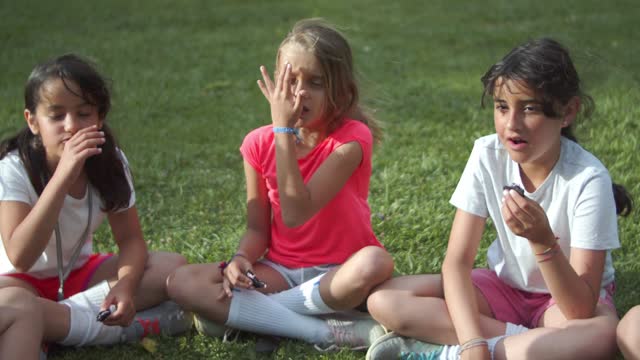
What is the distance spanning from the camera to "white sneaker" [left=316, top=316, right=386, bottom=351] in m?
3.17

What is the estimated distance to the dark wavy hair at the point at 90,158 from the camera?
10.5 feet

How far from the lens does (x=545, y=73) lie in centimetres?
286

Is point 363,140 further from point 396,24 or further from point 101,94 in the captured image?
point 396,24

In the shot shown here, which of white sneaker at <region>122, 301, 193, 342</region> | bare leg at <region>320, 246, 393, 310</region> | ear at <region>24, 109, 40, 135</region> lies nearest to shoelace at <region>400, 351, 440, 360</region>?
bare leg at <region>320, 246, 393, 310</region>

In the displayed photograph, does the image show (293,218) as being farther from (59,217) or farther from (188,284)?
(59,217)

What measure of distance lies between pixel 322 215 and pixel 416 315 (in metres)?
0.58

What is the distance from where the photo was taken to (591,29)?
8133 mm

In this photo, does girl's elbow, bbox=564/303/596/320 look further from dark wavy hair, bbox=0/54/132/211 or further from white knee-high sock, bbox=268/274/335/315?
dark wavy hair, bbox=0/54/132/211

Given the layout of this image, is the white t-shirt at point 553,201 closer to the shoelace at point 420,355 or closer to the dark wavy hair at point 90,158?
the shoelace at point 420,355

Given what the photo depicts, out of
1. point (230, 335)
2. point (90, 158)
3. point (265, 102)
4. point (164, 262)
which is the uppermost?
point (90, 158)

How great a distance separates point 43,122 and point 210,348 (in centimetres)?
102

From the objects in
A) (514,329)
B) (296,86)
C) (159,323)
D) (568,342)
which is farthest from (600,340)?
(159,323)

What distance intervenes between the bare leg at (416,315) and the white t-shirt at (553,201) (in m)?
0.21

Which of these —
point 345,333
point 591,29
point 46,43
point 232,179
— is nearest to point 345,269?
point 345,333
